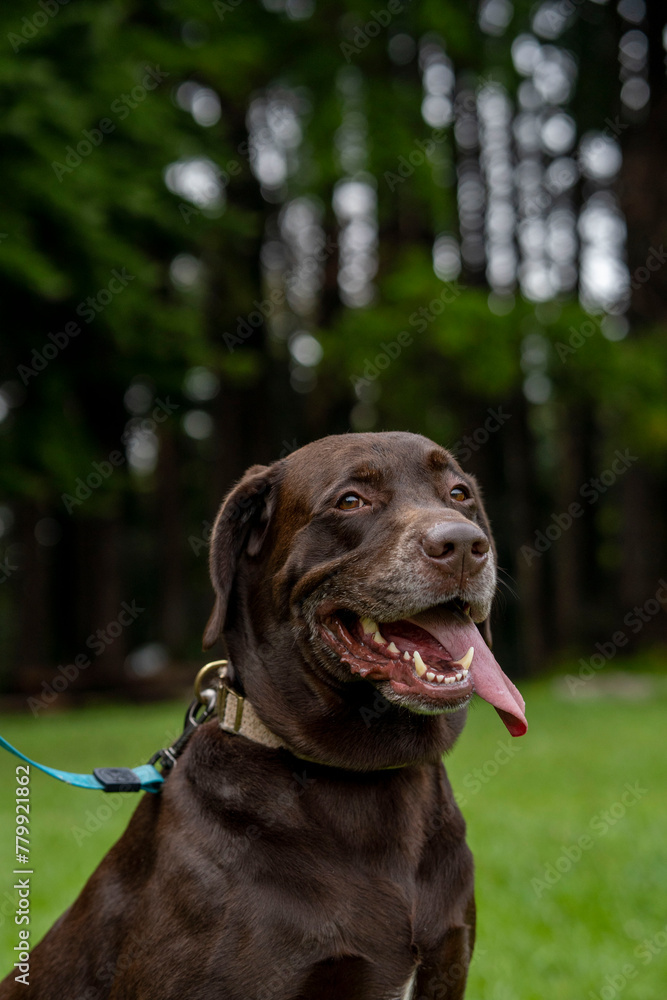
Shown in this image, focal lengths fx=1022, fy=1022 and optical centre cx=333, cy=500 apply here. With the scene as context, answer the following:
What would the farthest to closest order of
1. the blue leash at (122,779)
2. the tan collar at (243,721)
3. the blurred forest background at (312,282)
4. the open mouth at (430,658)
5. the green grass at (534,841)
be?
the blurred forest background at (312,282) < the green grass at (534,841) < the blue leash at (122,779) < the tan collar at (243,721) < the open mouth at (430,658)

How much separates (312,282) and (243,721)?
1975 centimetres

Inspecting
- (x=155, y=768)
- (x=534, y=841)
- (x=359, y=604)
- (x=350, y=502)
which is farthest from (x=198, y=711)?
(x=534, y=841)

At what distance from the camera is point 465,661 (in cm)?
264

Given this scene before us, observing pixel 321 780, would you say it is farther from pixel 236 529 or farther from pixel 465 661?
pixel 236 529

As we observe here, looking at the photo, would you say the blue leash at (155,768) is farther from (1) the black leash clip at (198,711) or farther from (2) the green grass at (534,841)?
(2) the green grass at (534,841)

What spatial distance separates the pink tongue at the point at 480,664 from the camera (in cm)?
262

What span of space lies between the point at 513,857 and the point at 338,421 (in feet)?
44.8

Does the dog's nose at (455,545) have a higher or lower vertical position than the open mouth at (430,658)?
higher

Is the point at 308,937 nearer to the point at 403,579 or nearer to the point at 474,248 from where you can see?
the point at 403,579

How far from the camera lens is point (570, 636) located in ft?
70.8

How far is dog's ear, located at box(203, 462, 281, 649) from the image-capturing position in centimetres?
295

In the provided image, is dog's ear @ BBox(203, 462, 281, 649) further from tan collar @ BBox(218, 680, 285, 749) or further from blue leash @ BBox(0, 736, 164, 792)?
blue leash @ BBox(0, 736, 164, 792)

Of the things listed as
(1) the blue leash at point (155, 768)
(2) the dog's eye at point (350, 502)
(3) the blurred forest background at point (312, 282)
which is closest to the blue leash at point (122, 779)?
(1) the blue leash at point (155, 768)

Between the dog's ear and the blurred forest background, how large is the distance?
564 cm
